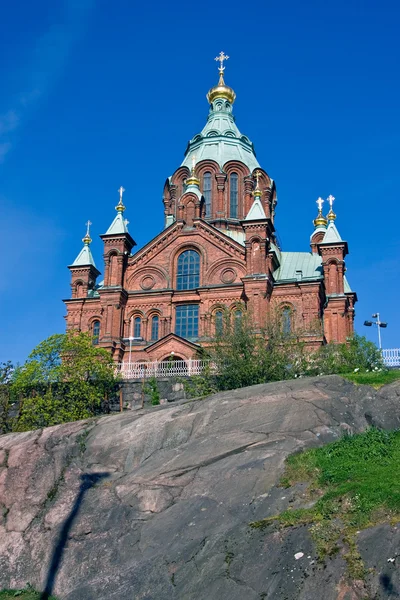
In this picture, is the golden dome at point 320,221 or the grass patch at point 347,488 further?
the golden dome at point 320,221

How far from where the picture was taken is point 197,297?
48.0 meters

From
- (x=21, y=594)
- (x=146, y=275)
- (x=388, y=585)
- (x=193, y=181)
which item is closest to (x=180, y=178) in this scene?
(x=193, y=181)

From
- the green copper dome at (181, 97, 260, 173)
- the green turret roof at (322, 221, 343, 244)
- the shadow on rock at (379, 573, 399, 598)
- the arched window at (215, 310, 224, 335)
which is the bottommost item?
the shadow on rock at (379, 573, 399, 598)

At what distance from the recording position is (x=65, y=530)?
836 inches

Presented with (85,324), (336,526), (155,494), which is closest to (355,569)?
(336,526)

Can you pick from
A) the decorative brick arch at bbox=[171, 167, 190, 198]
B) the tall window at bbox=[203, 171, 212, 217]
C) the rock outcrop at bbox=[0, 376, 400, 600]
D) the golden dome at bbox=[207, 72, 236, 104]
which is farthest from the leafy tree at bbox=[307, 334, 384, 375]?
the golden dome at bbox=[207, 72, 236, 104]

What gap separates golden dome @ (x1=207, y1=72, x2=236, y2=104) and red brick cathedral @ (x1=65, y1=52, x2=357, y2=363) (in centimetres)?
1608

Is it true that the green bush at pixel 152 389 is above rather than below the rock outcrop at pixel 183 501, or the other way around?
above

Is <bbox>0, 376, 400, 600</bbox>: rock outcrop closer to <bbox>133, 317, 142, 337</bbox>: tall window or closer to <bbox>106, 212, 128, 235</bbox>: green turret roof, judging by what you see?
<bbox>133, 317, 142, 337</bbox>: tall window

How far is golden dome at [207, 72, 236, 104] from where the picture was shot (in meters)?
67.5

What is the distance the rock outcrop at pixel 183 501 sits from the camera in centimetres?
1627

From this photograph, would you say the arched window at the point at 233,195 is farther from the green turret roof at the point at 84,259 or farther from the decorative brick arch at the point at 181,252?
the green turret roof at the point at 84,259

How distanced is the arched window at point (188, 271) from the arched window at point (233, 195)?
8.15 meters

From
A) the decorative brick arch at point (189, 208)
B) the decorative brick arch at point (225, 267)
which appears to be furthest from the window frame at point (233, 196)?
the decorative brick arch at point (225, 267)
